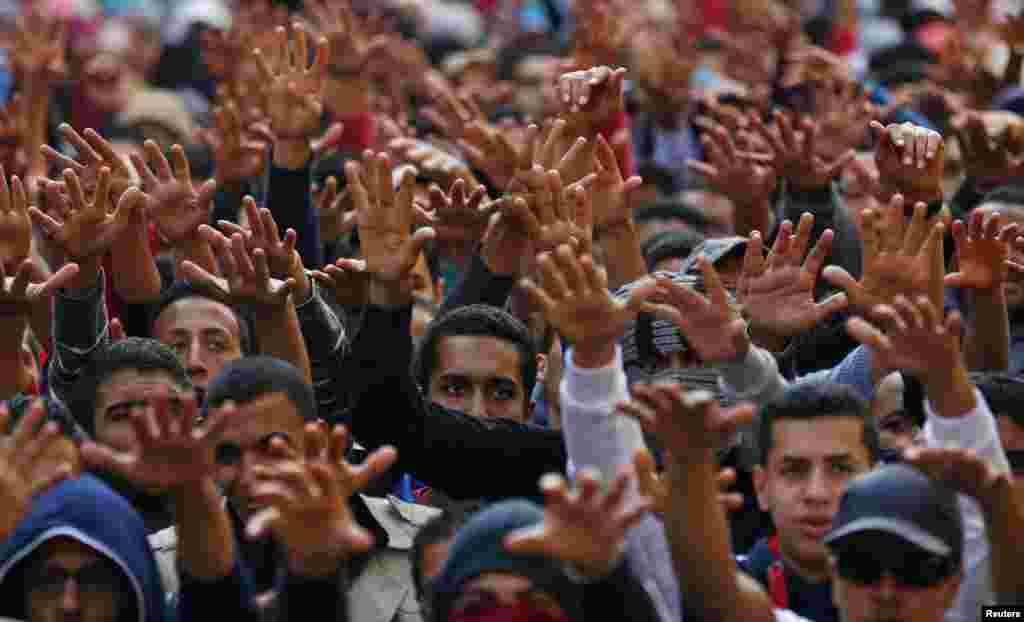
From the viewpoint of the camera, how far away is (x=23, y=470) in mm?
3939

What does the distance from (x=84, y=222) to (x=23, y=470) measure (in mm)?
1591

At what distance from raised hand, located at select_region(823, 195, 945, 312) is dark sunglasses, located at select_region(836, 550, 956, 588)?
110 centimetres

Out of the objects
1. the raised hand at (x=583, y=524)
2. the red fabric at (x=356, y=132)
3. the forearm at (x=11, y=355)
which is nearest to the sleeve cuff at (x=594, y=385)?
the raised hand at (x=583, y=524)

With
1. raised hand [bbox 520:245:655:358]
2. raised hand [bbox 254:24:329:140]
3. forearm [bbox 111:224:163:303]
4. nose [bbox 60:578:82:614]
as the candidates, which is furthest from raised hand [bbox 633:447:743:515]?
raised hand [bbox 254:24:329:140]

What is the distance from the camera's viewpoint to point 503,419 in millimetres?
5156

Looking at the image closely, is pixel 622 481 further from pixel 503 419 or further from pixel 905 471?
pixel 503 419

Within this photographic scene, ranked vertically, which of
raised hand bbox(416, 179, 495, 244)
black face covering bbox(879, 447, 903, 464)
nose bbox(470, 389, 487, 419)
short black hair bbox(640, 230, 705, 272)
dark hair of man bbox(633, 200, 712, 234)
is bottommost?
black face covering bbox(879, 447, 903, 464)

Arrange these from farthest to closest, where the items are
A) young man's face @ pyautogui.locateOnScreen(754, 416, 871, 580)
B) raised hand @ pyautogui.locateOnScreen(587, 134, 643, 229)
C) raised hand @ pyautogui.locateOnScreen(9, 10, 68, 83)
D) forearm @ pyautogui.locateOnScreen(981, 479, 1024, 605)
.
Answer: raised hand @ pyautogui.locateOnScreen(9, 10, 68, 83) < raised hand @ pyautogui.locateOnScreen(587, 134, 643, 229) < young man's face @ pyautogui.locateOnScreen(754, 416, 871, 580) < forearm @ pyautogui.locateOnScreen(981, 479, 1024, 605)

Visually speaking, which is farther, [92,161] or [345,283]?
[92,161]

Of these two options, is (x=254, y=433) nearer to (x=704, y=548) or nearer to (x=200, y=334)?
(x=200, y=334)

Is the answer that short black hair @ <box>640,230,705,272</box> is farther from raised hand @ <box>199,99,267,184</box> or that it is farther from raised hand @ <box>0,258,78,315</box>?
raised hand @ <box>0,258,78,315</box>

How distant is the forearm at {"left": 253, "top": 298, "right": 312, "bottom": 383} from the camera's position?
517 cm

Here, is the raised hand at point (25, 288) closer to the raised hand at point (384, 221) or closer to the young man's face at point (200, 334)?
the young man's face at point (200, 334)

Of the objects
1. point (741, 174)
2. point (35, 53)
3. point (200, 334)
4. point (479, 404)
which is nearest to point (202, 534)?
point (479, 404)
